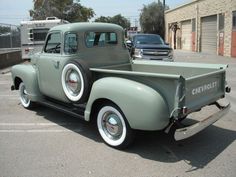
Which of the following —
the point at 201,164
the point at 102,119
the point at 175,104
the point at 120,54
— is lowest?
the point at 201,164

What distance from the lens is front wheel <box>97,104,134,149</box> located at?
5.08 m

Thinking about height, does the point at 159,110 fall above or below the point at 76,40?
below

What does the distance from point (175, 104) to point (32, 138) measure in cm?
264

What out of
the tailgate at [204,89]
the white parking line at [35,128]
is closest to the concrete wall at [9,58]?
the white parking line at [35,128]

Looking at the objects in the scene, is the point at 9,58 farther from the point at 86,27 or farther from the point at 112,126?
A: the point at 112,126

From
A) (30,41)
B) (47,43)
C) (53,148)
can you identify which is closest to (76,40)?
(47,43)

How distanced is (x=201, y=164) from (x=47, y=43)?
13.2 feet

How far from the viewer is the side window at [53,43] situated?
261 inches

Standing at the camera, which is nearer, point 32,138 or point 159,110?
point 159,110

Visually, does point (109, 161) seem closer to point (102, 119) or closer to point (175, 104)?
point (102, 119)

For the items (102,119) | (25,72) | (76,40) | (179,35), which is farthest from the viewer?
(179,35)

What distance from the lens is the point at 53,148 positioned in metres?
5.33

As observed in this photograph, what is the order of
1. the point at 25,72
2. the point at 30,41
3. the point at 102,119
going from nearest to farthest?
1. the point at 102,119
2. the point at 25,72
3. the point at 30,41

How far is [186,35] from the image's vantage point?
38406 millimetres
